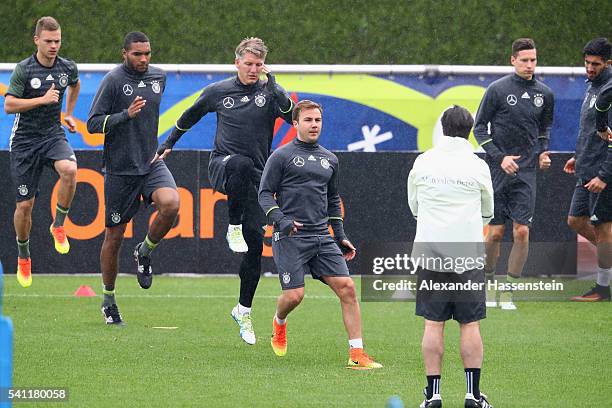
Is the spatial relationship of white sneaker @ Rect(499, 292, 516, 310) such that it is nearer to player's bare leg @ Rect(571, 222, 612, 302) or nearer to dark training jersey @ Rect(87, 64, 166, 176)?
player's bare leg @ Rect(571, 222, 612, 302)

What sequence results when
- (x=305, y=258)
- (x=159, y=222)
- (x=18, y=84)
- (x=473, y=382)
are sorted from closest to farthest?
(x=473, y=382), (x=305, y=258), (x=159, y=222), (x=18, y=84)

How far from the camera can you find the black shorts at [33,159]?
1226cm

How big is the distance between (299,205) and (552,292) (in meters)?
5.88

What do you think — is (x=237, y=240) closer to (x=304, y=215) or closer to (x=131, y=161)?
(x=304, y=215)

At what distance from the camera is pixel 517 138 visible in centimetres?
1302

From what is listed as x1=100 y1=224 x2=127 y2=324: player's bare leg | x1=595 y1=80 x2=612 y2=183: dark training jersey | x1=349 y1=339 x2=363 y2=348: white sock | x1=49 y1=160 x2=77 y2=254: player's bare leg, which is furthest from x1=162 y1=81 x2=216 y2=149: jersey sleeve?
x1=595 y1=80 x2=612 y2=183: dark training jersey

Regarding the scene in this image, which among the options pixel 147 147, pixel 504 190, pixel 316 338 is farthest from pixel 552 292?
pixel 147 147

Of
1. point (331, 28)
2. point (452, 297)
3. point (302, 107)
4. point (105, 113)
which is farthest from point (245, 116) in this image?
point (331, 28)

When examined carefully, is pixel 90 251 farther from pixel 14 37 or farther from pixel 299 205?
pixel 14 37

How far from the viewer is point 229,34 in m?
25.0

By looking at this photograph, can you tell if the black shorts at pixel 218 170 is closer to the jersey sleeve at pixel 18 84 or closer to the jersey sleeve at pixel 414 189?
the jersey sleeve at pixel 18 84

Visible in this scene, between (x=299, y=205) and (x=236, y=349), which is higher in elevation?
(x=299, y=205)

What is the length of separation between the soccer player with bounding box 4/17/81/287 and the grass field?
3.09 ft

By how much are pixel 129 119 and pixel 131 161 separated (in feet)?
1.31
